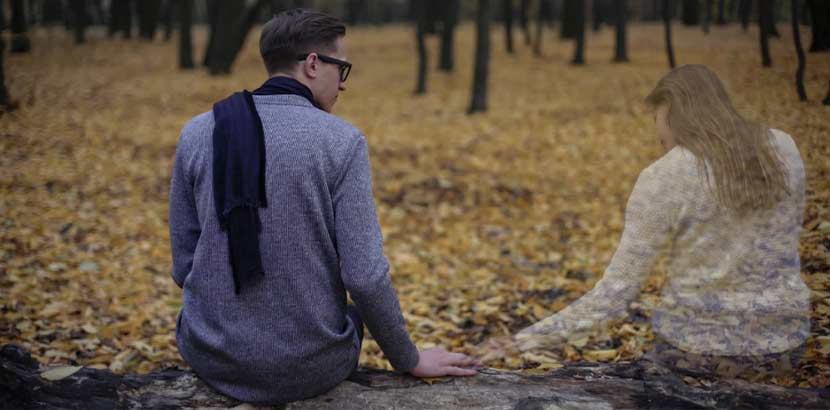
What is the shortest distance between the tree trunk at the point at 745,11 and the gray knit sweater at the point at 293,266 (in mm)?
2363

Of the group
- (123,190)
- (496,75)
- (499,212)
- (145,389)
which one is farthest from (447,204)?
(496,75)

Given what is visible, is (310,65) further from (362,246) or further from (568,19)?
(568,19)

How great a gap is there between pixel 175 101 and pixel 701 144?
11.6 meters

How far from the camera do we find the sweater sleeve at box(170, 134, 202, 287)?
7.90 ft

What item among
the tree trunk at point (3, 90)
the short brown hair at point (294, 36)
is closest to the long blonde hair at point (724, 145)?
the short brown hair at point (294, 36)

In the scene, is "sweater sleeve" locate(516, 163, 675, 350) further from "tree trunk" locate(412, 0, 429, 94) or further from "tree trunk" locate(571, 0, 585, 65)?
"tree trunk" locate(412, 0, 429, 94)

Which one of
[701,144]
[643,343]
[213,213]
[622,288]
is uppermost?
[701,144]

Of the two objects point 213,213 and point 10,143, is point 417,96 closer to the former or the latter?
point 10,143

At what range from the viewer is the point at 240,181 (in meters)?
2.13

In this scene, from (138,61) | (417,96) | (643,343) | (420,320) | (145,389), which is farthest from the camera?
(138,61)

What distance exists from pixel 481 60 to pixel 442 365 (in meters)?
10.4

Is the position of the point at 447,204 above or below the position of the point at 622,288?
below

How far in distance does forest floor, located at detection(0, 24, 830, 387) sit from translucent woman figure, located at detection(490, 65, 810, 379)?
1.00 ft

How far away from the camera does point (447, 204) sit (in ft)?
24.6
